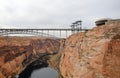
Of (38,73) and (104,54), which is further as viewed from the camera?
(38,73)

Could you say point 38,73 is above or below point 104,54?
below

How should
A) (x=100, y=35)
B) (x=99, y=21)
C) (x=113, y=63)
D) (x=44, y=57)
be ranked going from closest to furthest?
1. (x=113, y=63)
2. (x=100, y=35)
3. (x=99, y=21)
4. (x=44, y=57)

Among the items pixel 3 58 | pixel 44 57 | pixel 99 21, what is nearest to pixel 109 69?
pixel 99 21

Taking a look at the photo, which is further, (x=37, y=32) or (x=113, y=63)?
(x=37, y=32)

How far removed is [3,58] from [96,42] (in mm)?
39430

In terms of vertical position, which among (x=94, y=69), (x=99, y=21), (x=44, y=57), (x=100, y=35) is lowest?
(x=44, y=57)

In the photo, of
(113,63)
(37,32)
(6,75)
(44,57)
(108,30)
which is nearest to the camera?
(113,63)

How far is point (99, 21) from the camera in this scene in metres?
30.2

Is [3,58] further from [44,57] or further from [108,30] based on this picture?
[44,57]

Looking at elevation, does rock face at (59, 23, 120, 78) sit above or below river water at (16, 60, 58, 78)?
above

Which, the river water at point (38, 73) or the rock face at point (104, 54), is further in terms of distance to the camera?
the river water at point (38, 73)

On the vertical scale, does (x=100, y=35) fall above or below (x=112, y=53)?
above

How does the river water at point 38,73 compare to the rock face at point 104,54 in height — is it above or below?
below

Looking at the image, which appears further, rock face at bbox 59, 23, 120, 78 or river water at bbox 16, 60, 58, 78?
river water at bbox 16, 60, 58, 78
